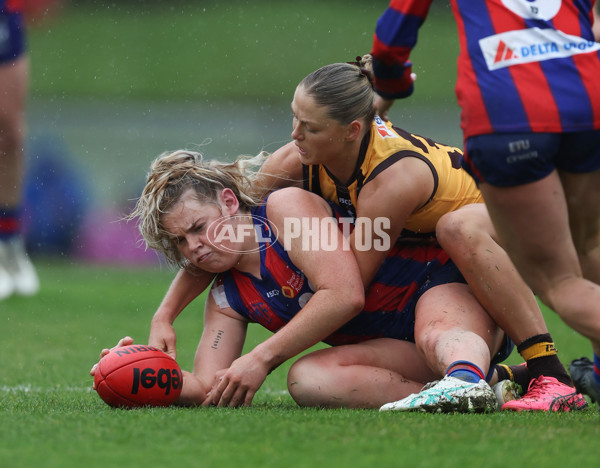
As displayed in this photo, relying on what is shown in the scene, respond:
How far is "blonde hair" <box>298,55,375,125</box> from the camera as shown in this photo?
3.79 meters

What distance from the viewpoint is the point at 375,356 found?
382 cm

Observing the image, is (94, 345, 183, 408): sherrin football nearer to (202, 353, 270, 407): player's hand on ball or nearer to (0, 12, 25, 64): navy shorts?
(202, 353, 270, 407): player's hand on ball

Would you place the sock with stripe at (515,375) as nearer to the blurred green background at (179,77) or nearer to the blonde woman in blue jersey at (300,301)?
the blonde woman in blue jersey at (300,301)

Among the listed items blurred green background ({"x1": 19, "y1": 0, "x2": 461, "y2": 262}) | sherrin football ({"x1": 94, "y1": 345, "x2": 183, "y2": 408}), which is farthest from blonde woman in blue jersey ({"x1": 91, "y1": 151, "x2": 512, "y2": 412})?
blurred green background ({"x1": 19, "y1": 0, "x2": 461, "y2": 262})

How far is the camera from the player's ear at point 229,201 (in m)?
3.99

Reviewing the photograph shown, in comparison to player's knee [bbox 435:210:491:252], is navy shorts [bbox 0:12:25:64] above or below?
above

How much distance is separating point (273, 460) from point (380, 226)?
1.41m

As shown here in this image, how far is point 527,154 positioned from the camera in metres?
2.71

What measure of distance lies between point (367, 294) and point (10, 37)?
425 centimetres

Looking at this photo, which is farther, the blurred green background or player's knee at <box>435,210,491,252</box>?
the blurred green background

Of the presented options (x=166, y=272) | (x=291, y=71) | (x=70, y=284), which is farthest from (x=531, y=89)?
(x=291, y=71)

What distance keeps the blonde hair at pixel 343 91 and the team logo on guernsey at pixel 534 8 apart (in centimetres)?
108

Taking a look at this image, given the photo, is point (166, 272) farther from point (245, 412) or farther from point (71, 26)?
point (71, 26)

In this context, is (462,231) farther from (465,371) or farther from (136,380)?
(136,380)
